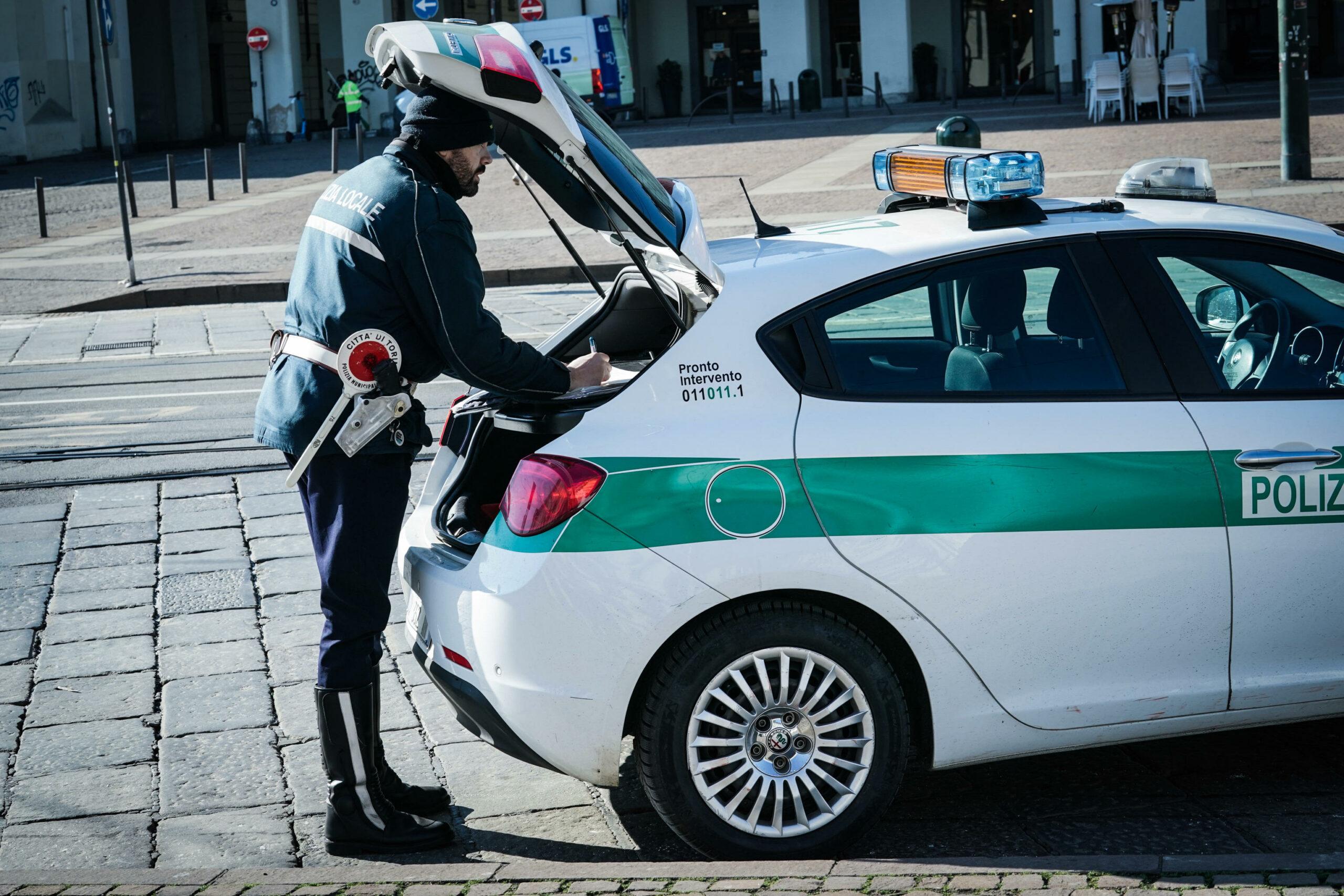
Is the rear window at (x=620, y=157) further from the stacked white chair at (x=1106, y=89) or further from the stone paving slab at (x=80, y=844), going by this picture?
the stacked white chair at (x=1106, y=89)

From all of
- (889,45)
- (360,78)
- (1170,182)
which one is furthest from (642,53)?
(1170,182)

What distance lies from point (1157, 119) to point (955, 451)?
2408 centimetres

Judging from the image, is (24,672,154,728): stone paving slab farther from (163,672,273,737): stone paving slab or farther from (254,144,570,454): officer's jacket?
(254,144,570,454): officer's jacket

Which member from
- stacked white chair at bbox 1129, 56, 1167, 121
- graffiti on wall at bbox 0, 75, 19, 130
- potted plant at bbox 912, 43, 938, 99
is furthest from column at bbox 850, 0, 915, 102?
graffiti on wall at bbox 0, 75, 19, 130

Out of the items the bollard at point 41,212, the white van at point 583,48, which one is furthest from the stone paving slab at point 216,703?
the white van at point 583,48

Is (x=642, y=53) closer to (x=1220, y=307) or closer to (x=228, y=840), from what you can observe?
(x=1220, y=307)

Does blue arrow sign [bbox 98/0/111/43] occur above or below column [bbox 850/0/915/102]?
below

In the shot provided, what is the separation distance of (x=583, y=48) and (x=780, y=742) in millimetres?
34148

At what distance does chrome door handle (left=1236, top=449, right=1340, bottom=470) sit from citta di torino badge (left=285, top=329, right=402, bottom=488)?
2.00 m

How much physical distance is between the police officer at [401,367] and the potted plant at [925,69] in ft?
129

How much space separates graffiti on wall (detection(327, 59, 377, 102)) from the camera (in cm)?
4138

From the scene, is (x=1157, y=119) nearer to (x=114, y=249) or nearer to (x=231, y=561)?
(x=114, y=249)

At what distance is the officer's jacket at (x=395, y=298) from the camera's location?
3314mm

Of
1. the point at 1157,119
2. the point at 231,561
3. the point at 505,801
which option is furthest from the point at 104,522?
the point at 1157,119
